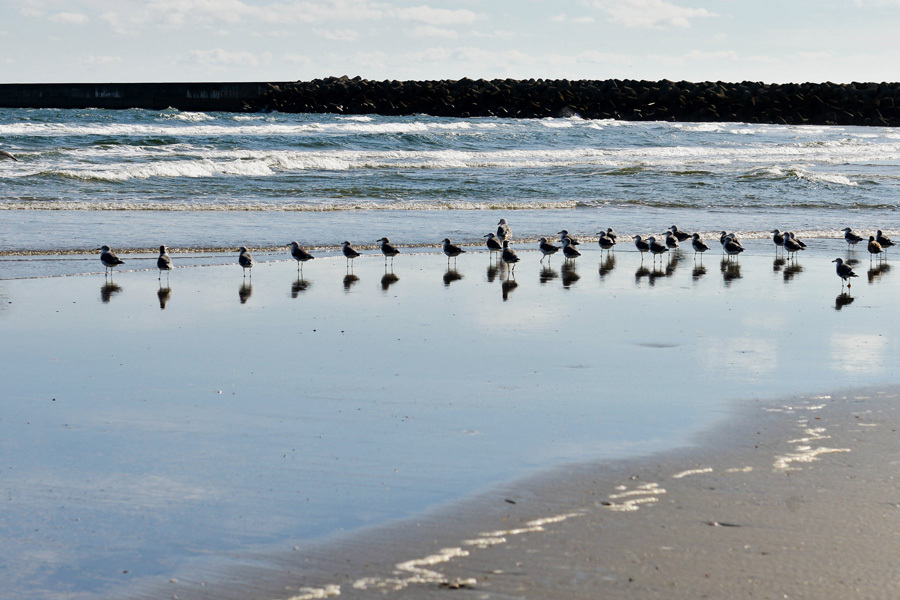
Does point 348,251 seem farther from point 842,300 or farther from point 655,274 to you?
point 842,300

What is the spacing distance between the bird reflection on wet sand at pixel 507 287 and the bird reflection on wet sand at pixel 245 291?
2.97m

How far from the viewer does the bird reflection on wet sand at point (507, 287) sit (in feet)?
39.9

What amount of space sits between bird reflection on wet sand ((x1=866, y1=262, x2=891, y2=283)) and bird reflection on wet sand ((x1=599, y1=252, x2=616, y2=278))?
346cm

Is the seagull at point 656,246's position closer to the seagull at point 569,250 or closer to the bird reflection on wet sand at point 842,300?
the seagull at point 569,250

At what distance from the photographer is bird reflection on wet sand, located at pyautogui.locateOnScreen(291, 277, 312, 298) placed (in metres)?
12.1

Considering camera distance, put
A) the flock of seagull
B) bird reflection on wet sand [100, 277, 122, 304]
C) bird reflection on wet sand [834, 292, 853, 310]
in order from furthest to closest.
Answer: the flock of seagull, bird reflection on wet sand [100, 277, 122, 304], bird reflection on wet sand [834, 292, 853, 310]

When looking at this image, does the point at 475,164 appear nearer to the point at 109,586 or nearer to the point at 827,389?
the point at 827,389

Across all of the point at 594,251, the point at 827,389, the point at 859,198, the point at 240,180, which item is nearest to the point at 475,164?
the point at 240,180

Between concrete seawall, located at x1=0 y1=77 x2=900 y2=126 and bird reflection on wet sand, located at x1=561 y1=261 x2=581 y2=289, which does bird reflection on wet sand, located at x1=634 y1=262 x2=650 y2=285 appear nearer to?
bird reflection on wet sand, located at x1=561 y1=261 x2=581 y2=289

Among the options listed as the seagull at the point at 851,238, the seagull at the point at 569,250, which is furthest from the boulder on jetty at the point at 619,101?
the seagull at the point at 569,250

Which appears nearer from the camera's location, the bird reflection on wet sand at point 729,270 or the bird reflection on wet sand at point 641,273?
the bird reflection on wet sand at point 641,273

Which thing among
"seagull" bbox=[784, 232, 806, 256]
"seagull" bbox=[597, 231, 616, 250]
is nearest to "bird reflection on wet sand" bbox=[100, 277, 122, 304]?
"seagull" bbox=[597, 231, 616, 250]

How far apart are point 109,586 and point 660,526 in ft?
8.53

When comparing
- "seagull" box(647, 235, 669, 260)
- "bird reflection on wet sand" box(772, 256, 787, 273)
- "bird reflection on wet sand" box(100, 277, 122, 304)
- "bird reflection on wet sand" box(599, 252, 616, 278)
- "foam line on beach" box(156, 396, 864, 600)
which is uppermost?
"seagull" box(647, 235, 669, 260)
